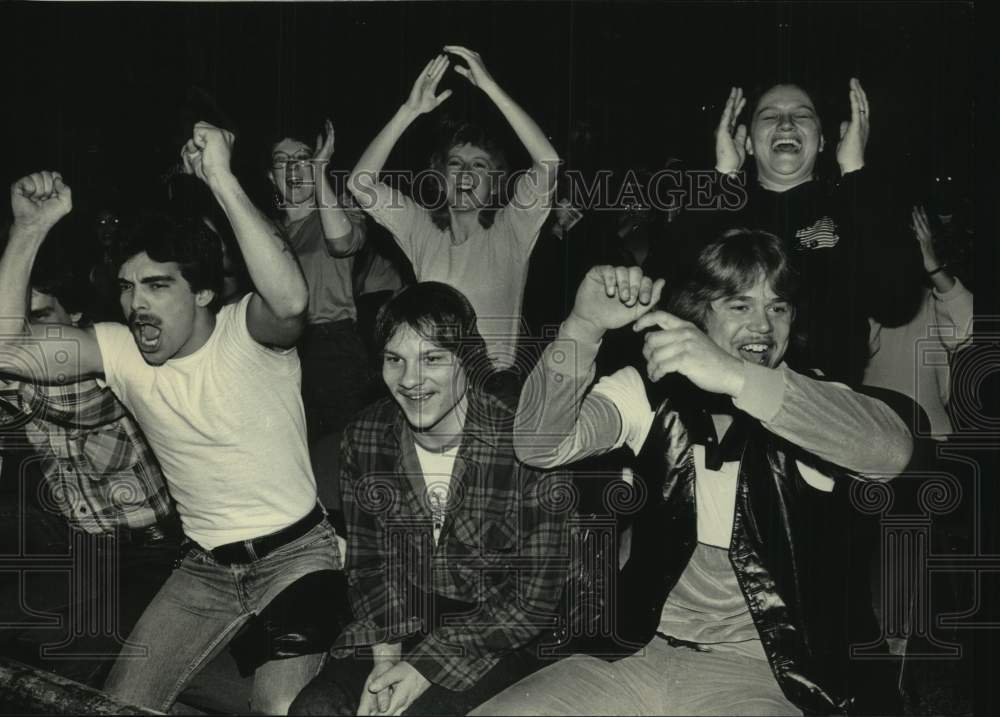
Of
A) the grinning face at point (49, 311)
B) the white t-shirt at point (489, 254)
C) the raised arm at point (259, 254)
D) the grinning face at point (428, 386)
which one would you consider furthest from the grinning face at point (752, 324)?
the grinning face at point (49, 311)

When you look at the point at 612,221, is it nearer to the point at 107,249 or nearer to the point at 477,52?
the point at 477,52

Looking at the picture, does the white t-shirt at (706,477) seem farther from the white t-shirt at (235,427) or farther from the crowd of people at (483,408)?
the white t-shirt at (235,427)

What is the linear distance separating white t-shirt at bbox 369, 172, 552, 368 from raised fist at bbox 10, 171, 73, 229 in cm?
100

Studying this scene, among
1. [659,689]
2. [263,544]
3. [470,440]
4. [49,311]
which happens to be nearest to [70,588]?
[263,544]

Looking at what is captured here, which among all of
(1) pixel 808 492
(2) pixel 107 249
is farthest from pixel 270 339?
(1) pixel 808 492

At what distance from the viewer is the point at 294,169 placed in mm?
3004

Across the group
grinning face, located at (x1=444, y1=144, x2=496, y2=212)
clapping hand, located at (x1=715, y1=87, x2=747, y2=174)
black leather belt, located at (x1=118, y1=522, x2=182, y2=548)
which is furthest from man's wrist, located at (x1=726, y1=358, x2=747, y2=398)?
black leather belt, located at (x1=118, y1=522, x2=182, y2=548)

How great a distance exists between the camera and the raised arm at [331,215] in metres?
2.98

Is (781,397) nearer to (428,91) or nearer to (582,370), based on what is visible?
(582,370)

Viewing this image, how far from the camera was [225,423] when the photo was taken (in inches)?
114

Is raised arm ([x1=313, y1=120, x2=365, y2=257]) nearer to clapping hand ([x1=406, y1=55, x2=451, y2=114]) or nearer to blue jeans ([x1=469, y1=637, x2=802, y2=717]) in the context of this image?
clapping hand ([x1=406, y1=55, x2=451, y2=114])

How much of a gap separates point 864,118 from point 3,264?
2.63 m

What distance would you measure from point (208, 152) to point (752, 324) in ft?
5.34

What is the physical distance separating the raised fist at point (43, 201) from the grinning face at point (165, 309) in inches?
13.9
